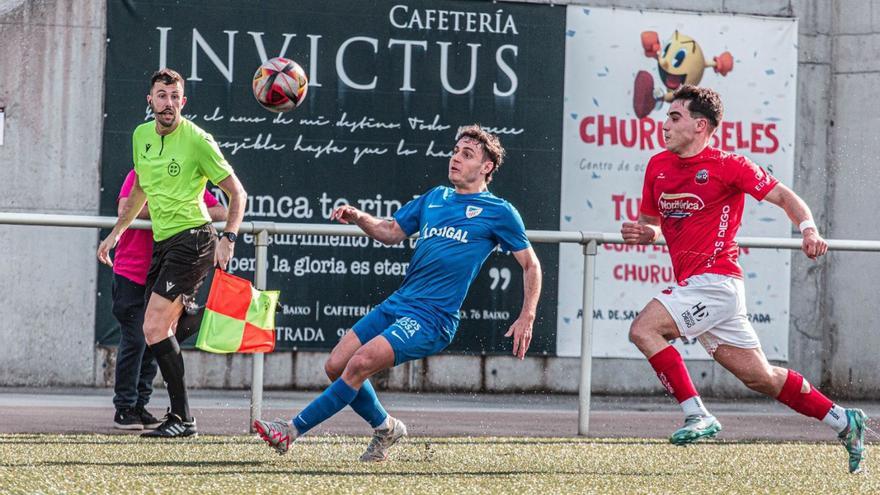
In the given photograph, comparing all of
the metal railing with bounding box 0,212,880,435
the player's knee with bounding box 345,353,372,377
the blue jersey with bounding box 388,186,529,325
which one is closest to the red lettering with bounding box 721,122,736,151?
the metal railing with bounding box 0,212,880,435

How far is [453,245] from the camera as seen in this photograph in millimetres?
6441

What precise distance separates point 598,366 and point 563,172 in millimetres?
1742

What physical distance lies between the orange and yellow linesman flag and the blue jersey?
1.19 metres

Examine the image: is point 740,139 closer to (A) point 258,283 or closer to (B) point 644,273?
(B) point 644,273

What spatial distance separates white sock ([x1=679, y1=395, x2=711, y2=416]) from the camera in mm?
6520

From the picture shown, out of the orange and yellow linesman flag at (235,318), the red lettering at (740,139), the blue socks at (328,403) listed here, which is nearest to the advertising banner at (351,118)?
the red lettering at (740,139)

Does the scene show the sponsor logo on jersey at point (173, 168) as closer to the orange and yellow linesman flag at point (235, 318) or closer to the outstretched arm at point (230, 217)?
the outstretched arm at point (230, 217)

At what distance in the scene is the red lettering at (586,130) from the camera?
11875 millimetres

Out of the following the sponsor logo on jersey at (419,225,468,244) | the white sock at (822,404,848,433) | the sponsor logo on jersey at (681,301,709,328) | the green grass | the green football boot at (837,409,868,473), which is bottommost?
the green grass

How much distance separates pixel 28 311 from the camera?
36.5ft

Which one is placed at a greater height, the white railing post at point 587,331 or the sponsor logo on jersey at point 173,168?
the sponsor logo on jersey at point 173,168

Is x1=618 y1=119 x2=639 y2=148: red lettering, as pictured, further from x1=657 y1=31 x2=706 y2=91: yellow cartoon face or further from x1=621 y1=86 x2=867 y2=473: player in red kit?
x1=621 y1=86 x2=867 y2=473: player in red kit

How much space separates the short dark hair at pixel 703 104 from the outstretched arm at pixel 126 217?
9.88 ft

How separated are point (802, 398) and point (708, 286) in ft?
2.36
